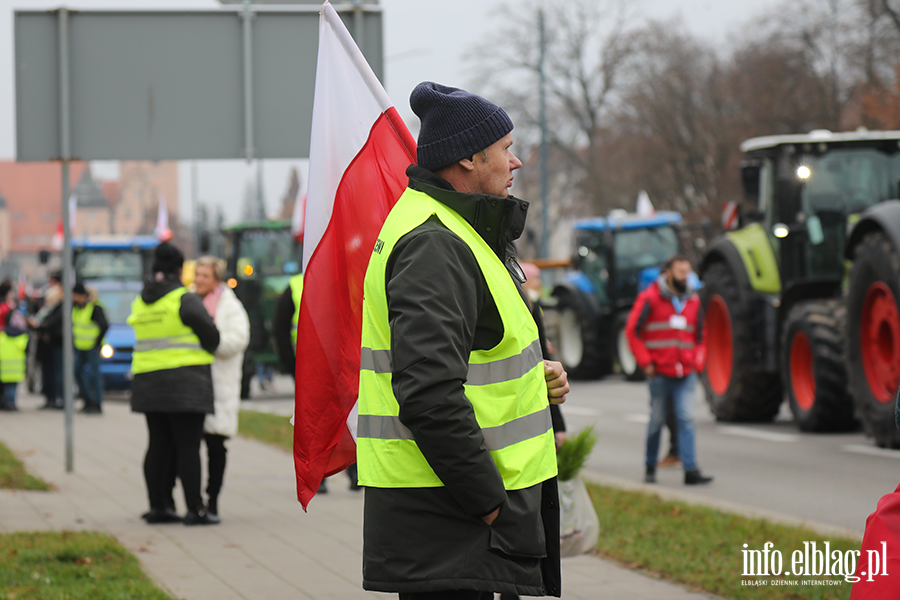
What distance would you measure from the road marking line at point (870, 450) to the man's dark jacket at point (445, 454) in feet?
28.6

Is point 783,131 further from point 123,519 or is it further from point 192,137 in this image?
point 123,519

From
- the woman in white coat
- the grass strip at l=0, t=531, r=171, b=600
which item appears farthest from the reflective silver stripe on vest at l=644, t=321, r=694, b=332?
the grass strip at l=0, t=531, r=171, b=600

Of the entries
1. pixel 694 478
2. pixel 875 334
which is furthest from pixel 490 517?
pixel 875 334

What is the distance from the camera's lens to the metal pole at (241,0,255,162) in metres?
10.2

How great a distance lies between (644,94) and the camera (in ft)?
140

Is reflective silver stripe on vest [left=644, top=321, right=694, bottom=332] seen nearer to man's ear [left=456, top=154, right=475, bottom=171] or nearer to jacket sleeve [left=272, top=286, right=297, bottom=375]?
jacket sleeve [left=272, top=286, right=297, bottom=375]

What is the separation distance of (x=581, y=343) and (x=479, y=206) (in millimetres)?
20137

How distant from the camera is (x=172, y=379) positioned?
25.9 feet

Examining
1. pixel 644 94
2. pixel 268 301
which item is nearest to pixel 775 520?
pixel 268 301

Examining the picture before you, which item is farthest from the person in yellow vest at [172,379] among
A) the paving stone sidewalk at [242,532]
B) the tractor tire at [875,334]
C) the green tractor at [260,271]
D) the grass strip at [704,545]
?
the green tractor at [260,271]

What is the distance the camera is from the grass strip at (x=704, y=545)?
5.77 meters

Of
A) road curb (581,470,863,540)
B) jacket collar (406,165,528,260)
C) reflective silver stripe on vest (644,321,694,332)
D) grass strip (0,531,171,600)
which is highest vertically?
jacket collar (406,165,528,260)

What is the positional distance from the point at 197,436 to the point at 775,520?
12.4ft

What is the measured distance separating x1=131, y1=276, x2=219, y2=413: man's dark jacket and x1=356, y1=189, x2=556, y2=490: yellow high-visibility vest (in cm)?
493
